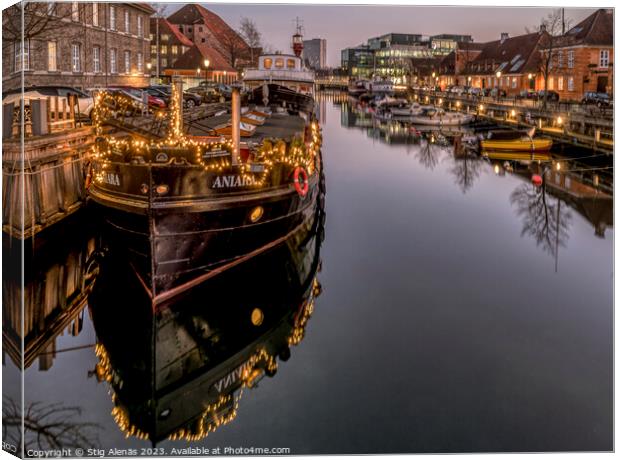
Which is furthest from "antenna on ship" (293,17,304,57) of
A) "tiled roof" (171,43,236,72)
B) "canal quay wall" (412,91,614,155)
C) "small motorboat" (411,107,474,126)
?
"small motorboat" (411,107,474,126)

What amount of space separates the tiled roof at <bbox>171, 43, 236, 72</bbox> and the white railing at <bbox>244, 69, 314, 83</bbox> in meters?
0.60

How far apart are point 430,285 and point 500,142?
21.3 m

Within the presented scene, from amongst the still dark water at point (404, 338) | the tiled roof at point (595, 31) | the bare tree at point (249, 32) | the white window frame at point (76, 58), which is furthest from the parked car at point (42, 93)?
the tiled roof at point (595, 31)

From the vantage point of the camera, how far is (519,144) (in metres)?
31.2

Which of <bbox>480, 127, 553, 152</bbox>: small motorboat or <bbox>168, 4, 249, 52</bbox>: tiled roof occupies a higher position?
<bbox>168, 4, 249, 52</bbox>: tiled roof

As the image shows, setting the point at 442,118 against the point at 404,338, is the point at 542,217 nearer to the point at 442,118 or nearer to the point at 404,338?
the point at 404,338

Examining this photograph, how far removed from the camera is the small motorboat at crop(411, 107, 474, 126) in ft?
154

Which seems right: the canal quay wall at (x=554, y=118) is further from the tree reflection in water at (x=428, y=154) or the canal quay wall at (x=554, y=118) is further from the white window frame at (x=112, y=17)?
the white window frame at (x=112, y=17)

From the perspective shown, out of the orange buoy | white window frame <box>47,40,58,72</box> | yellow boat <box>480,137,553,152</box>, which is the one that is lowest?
the orange buoy

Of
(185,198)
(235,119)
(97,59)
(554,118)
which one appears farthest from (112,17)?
(554,118)

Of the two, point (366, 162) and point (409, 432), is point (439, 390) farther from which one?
point (366, 162)

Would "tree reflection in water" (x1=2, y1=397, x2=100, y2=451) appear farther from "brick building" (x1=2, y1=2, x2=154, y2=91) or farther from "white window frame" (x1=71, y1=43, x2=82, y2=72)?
"white window frame" (x1=71, y1=43, x2=82, y2=72)

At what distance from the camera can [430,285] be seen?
1271cm

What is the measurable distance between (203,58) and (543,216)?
1257 cm
